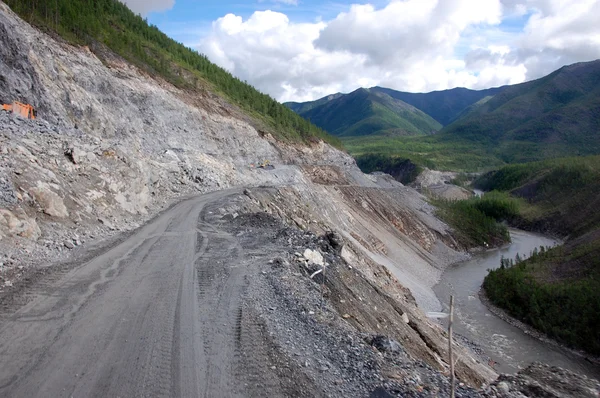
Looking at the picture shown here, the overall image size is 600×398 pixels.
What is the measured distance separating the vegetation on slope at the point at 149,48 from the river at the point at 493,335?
111 feet

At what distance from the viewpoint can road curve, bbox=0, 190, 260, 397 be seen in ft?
21.6

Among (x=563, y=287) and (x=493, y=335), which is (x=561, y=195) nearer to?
(x=563, y=287)

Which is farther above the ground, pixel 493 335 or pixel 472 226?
pixel 472 226

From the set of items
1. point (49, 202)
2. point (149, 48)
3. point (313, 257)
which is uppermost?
point (149, 48)

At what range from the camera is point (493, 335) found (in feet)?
95.0

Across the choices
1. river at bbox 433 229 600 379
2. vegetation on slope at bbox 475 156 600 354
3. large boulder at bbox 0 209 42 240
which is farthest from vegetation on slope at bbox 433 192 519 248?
large boulder at bbox 0 209 42 240

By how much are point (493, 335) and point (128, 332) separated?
2777 cm

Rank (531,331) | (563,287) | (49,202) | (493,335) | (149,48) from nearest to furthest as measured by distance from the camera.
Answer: (49,202) < (493,335) < (531,331) < (563,287) < (149,48)

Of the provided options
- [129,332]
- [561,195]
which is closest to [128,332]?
[129,332]

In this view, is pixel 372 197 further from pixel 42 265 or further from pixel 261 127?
pixel 42 265

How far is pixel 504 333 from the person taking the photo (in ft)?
96.7

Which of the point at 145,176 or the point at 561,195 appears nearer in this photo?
the point at 145,176

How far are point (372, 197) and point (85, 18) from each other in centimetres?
4101

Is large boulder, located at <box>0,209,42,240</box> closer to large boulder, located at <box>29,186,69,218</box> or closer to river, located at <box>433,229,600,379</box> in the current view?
large boulder, located at <box>29,186,69,218</box>
